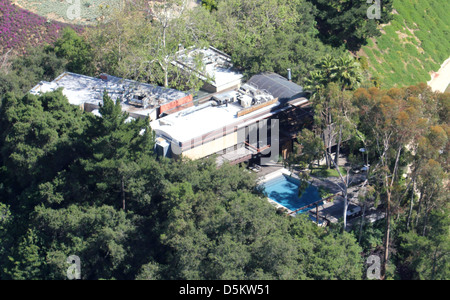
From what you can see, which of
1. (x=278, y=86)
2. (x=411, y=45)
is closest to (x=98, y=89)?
(x=278, y=86)

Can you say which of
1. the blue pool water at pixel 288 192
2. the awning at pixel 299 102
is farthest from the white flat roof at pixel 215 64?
the blue pool water at pixel 288 192

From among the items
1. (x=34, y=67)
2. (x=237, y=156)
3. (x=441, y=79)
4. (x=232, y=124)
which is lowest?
(x=441, y=79)

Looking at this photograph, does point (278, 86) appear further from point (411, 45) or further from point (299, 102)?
point (411, 45)

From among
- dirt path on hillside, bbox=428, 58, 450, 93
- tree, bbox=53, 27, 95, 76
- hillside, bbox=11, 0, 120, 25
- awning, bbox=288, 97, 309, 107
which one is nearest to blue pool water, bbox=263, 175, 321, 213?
awning, bbox=288, 97, 309, 107

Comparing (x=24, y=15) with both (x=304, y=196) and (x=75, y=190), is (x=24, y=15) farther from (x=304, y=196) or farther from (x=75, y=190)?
(x=304, y=196)

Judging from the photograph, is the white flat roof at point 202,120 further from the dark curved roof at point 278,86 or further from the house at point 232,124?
the dark curved roof at point 278,86

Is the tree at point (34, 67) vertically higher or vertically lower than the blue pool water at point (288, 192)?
higher
